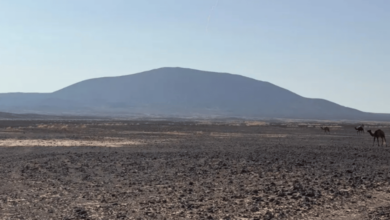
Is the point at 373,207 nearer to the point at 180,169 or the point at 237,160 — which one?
the point at 180,169

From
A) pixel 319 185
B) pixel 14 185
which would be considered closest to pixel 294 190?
pixel 319 185

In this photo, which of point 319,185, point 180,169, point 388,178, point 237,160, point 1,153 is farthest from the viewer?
point 1,153

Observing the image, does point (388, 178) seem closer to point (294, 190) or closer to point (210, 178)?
point (294, 190)

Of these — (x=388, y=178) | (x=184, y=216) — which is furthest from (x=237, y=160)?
(x=184, y=216)

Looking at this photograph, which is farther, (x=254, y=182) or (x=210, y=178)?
(x=210, y=178)

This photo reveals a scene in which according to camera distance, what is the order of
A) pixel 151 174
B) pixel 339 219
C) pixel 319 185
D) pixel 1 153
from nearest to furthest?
pixel 339 219 → pixel 319 185 → pixel 151 174 → pixel 1 153

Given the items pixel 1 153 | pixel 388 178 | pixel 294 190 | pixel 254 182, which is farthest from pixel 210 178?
pixel 1 153

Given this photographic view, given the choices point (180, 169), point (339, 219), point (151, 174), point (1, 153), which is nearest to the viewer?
point (339, 219)

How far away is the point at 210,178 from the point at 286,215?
5037 mm

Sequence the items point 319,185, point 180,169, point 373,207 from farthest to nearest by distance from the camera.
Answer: point 180,169, point 319,185, point 373,207

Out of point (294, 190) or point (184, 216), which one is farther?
point (294, 190)

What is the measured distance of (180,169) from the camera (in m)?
16.4

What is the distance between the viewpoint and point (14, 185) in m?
13.0

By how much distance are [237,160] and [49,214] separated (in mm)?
10330
